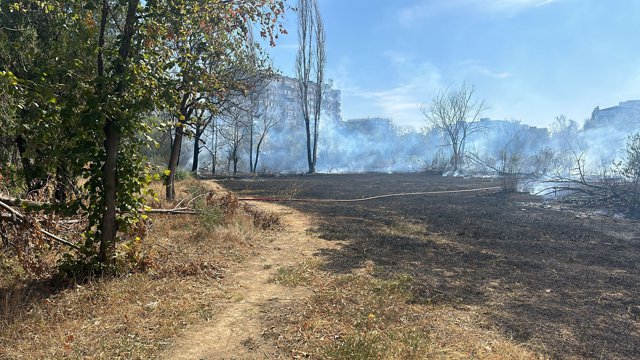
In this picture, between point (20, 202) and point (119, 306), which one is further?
point (20, 202)

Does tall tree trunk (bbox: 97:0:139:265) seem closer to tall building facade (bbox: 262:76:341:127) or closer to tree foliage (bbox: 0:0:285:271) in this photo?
tree foliage (bbox: 0:0:285:271)

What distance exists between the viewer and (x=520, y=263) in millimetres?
6730

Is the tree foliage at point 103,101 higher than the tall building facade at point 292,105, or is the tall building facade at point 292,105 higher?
the tall building facade at point 292,105

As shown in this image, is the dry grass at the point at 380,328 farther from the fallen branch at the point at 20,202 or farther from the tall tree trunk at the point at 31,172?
the tall tree trunk at the point at 31,172

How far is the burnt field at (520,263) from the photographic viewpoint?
4152mm

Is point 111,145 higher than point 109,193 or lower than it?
higher

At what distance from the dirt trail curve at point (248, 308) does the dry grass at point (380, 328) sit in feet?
0.74

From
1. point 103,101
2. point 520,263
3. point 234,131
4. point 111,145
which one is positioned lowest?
point 520,263

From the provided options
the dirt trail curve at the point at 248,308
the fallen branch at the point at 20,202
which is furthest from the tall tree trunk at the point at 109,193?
the dirt trail curve at the point at 248,308

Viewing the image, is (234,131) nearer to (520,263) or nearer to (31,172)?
(31,172)

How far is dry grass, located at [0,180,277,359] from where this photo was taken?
3369 mm

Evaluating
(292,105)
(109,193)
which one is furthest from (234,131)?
(109,193)

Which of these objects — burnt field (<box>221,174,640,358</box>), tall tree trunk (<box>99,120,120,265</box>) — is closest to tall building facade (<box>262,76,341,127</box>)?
burnt field (<box>221,174,640,358</box>)

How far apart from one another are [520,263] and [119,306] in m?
6.11
